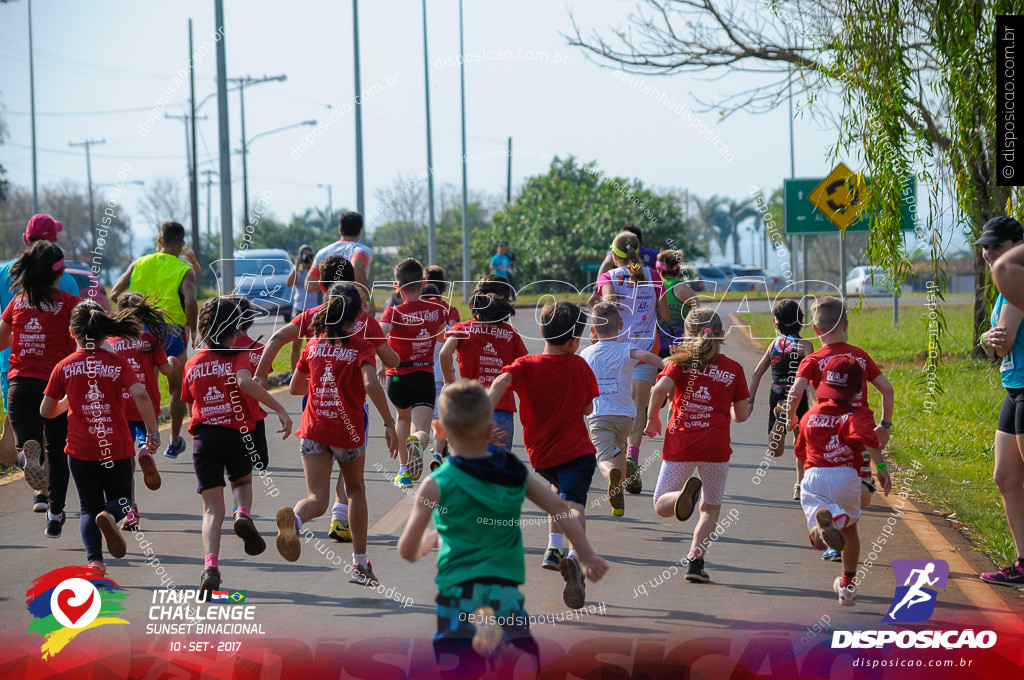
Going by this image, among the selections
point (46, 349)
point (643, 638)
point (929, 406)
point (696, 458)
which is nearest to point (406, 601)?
point (643, 638)

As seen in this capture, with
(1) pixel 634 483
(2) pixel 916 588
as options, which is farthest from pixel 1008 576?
(1) pixel 634 483

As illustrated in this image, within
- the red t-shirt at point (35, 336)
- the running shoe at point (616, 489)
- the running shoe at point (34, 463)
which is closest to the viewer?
the running shoe at point (616, 489)

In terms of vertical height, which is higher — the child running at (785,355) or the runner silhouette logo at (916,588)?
the child running at (785,355)

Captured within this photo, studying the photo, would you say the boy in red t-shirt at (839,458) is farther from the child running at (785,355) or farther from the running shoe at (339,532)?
the running shoe at (339,532)

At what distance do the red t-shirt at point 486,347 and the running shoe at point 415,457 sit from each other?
1.22 meters

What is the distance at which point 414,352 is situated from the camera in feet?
30.9

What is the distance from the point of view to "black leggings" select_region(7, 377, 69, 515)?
25.2 feet

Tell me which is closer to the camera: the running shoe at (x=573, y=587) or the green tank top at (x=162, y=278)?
the running shoe at (x=573, y=587)

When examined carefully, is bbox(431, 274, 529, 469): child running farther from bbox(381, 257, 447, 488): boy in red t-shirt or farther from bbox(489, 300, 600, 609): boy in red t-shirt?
bbox(489, 300, 600, 609): boy in red t-shirt

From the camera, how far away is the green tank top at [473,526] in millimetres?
4113

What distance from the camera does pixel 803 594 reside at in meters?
6.40

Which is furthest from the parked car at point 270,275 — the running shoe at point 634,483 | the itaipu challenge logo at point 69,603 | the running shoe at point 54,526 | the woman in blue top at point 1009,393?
the woman in blue top at point 1009,393

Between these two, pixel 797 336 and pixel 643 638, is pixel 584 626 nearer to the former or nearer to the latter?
pixel 643 638

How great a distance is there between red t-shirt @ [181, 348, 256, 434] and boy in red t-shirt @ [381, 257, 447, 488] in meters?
2.51
